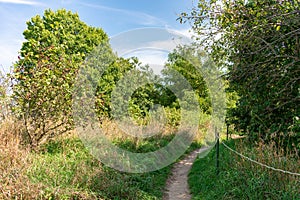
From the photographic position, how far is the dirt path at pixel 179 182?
5551mm

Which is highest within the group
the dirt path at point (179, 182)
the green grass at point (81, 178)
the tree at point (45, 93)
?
the tree at point (45, 93)

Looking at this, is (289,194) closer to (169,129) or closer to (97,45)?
(169,129)

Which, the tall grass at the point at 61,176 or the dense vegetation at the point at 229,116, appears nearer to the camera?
the tall grass at the point at 61,176

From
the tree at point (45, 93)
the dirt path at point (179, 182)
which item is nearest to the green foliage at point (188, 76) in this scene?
the dirt path at point (179, 182)

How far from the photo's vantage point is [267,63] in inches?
237

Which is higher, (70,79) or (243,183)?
(70,79)

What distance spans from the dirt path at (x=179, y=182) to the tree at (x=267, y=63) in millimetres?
2025

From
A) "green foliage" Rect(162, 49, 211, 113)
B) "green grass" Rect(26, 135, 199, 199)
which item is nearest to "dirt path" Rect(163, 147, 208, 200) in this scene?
"green grass" Rect(26, 135, 199, 199)

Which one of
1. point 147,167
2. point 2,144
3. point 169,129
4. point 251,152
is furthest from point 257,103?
point 2,144

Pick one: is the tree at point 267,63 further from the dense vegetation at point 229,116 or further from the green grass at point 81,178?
the green grass at point 81,178

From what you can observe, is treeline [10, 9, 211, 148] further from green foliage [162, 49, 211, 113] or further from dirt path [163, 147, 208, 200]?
dirt path [163, 147, 208, 200]

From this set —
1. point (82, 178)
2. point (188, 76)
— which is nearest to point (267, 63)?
point (82, 178)

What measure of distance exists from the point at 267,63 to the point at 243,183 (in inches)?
111

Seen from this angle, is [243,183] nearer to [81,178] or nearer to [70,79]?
[81,178]
